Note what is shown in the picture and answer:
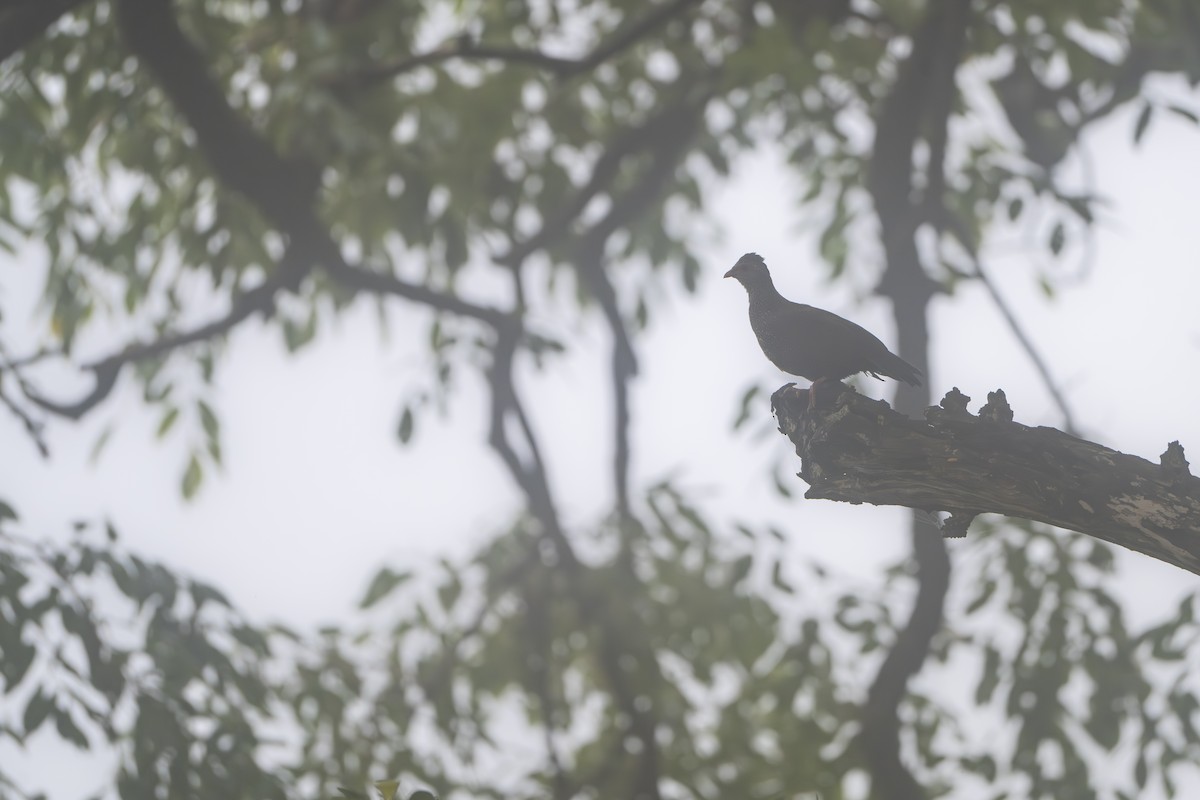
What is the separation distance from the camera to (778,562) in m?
6.02

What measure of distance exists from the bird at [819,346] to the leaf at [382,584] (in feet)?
10.1

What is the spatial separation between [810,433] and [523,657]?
3.86 m

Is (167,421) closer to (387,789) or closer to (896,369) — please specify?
(896,369)

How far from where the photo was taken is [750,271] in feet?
13.3

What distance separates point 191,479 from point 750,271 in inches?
140

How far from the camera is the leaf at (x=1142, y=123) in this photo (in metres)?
5.30

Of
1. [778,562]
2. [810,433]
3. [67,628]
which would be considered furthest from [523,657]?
[810,433]

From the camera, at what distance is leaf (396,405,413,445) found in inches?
249

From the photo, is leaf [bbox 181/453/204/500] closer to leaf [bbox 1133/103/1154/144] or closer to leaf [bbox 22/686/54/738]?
leaf [bbox 22/686/54/738]

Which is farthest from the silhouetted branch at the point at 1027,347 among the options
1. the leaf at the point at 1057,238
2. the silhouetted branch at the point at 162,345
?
the silhouetted branch at the point at 162,345

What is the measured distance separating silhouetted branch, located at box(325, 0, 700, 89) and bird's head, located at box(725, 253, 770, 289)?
1.84 m

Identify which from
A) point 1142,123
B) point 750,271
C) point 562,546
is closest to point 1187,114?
point 1142,123

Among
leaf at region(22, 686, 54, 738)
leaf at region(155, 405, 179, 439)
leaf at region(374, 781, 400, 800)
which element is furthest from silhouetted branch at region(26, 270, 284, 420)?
leaf at region(374, 781, 400, 800)

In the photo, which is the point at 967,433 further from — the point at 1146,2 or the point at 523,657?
the point at 523,657
